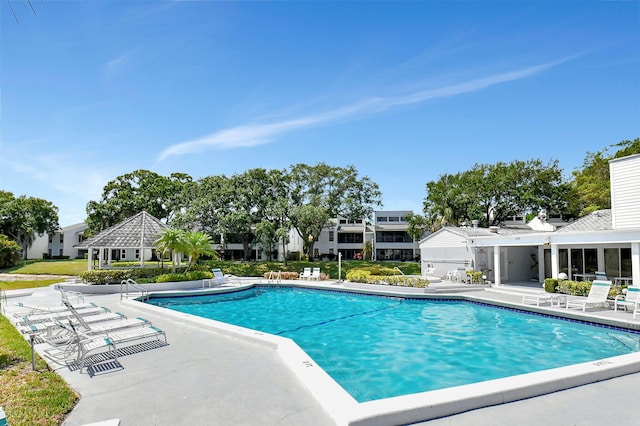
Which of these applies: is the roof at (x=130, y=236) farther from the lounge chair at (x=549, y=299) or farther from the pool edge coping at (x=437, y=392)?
the lounge chair at (x=549, y=299)

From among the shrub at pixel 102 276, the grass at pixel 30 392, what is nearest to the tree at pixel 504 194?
the shrub at pixel 102 276

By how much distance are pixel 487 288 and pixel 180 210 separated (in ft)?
104

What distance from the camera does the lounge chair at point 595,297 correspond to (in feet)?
42.0

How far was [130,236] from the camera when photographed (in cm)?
2286

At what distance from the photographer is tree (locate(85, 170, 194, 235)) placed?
42.0 metres

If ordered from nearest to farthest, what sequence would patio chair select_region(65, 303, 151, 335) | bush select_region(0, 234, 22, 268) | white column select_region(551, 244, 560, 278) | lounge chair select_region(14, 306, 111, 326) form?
patio chair select_region(65, 303, 151, 335)
lounge chair select_region(14, 306, 111, 326)
white column select_region(551, 244, 560, 278)
bush select_region(0, 234, 22, 268)

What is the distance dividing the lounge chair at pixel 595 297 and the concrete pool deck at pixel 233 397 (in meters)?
7.71

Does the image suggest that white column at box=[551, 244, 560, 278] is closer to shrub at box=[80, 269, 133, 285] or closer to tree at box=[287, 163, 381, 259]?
shrub at box=[80, 269, 133, 285]

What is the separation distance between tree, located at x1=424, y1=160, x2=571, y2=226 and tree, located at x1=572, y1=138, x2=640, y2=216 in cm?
134

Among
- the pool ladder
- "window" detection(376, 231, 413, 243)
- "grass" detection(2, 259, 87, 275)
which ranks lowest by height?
"grass" detection(2, 259, 87, 275)

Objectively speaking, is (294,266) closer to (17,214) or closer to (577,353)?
(577,353)

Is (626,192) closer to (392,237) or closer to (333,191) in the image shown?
(333,191)

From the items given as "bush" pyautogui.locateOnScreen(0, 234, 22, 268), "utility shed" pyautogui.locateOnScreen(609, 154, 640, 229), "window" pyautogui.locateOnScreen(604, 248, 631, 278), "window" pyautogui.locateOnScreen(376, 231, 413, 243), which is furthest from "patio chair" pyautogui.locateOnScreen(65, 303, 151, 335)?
"window" pyautogui.locateOnScreen(376, 231, 413, 243)

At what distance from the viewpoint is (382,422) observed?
432cm
